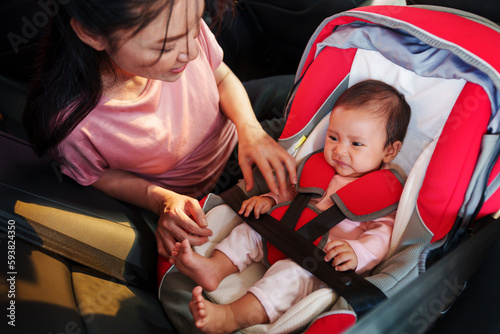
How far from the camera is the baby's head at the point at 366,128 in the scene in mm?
1033

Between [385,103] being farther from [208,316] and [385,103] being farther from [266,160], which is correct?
[208,316]

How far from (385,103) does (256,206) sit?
0.42 meters

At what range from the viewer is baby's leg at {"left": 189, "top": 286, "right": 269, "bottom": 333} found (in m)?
0.77

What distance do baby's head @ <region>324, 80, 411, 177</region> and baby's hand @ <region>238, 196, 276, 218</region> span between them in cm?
22

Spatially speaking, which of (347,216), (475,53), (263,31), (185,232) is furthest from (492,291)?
(263,31)


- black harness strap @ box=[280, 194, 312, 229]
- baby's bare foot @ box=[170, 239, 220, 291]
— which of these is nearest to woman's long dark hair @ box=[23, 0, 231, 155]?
baby's bare foot @ box=[170, 239, 220, 291]

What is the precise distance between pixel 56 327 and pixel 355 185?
2.33 ft

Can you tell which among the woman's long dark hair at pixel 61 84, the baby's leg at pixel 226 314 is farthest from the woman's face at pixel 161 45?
the baby's leg at pixel 226 314

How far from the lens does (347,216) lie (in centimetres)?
97

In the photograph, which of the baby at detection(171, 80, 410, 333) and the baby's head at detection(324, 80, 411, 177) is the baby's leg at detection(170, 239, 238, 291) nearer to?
the baby at detection(171, 80, 410, 333)

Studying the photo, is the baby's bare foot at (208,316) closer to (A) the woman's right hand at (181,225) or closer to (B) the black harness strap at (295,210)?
(A) the woman's right hand at (181,225)

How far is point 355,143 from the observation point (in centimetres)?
106

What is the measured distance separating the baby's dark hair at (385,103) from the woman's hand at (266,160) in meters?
0.22

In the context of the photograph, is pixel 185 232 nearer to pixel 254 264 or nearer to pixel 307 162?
pixel 254 264
